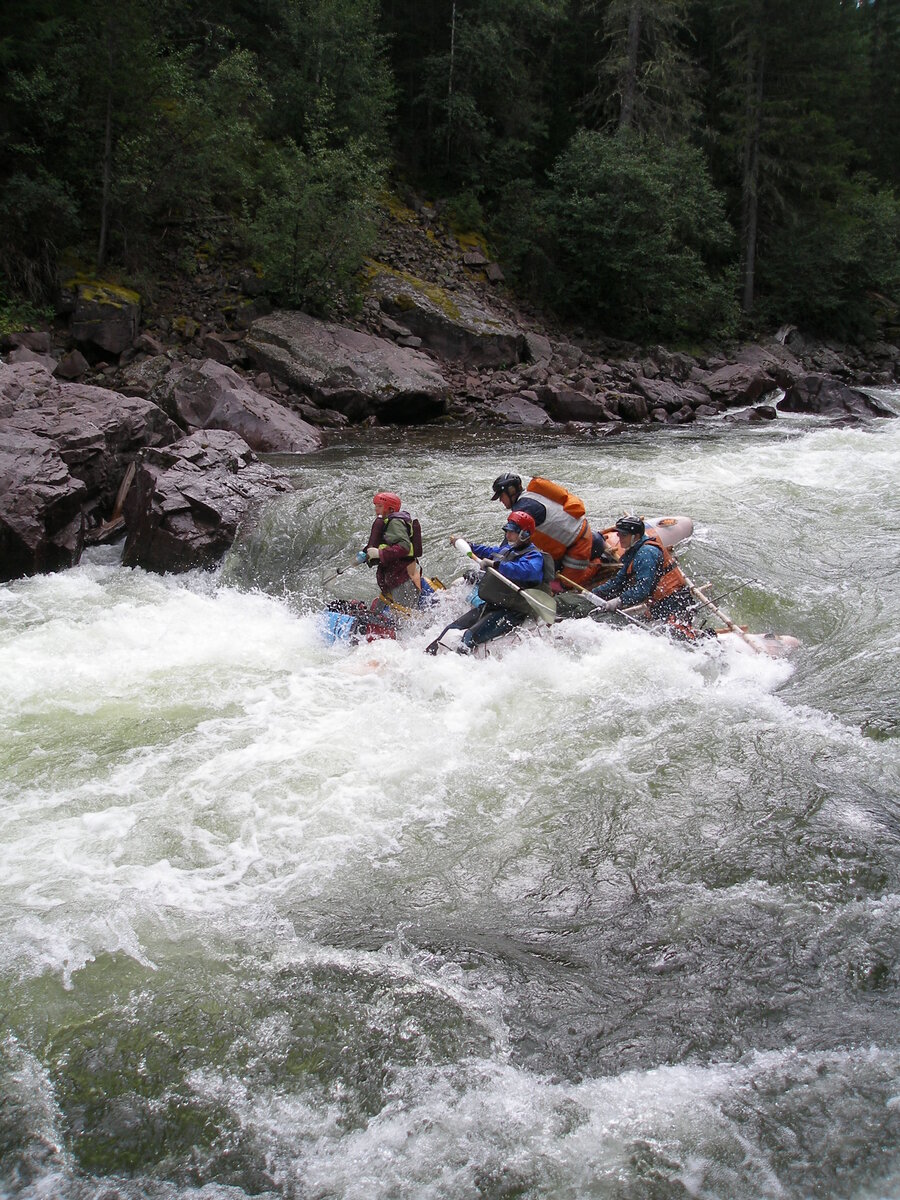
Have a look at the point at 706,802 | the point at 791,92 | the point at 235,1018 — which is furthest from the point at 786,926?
the point at 791,92

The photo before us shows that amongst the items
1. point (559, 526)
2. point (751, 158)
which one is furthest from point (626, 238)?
point (559, 526)

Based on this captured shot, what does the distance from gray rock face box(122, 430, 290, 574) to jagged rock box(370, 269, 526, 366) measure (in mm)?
9902

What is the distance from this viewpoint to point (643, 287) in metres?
23.7

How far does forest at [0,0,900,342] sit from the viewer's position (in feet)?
57.2

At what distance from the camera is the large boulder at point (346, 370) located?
16906 millimetres

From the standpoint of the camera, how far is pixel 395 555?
26.0 feet

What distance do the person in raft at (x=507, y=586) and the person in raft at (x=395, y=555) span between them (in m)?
0.69

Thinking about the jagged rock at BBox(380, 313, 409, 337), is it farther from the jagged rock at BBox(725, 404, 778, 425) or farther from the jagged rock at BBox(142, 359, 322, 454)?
the jagged rock at BBox(725, 404, 778, 425)

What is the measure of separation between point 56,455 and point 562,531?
6.06 metres

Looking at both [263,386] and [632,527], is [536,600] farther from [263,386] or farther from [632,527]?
[263,386]

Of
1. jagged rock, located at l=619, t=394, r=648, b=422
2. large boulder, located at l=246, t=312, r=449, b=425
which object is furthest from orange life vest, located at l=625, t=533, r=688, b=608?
jagged rock, located at l=619, t=394, r=648, b=422

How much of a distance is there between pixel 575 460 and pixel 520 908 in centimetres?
1024

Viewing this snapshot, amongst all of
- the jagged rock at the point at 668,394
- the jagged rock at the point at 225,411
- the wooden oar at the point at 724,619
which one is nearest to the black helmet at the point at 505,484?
the wooden oar at the point at 724,619

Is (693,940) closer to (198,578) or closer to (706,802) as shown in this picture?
(706,802)
